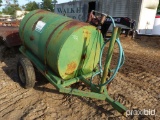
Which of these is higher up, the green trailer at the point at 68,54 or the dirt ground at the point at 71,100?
the green trailer at the point at 68,54

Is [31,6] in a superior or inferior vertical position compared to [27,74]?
superior

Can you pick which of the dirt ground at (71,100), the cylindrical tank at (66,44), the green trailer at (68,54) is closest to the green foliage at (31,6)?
the dirt ground at (71,100)

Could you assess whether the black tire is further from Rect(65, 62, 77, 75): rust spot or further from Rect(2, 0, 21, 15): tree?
Rect(2, 0, 21, 15): tree

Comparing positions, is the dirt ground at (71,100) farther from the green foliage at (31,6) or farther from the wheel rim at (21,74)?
the green foliage at (31,6)

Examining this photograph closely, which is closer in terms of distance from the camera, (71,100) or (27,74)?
(71,100)

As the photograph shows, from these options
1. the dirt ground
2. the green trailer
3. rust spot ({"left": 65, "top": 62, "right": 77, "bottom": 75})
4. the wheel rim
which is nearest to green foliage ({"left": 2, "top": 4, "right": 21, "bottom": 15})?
the dirt ground

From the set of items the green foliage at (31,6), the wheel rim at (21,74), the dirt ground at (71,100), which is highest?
the green foliage at (31,6)

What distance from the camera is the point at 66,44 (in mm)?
3701

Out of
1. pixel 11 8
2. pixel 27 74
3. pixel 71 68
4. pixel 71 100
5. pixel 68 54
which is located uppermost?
pixel 11 8

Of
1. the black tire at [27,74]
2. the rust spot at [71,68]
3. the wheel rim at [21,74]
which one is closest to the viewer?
the rust spot at [71,68]

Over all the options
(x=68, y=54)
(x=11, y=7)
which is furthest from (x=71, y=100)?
(x=11, y=7)

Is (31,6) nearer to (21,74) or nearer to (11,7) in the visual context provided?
(11,7)

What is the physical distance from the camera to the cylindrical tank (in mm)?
3766

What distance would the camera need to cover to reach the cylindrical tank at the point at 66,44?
3766 mm
